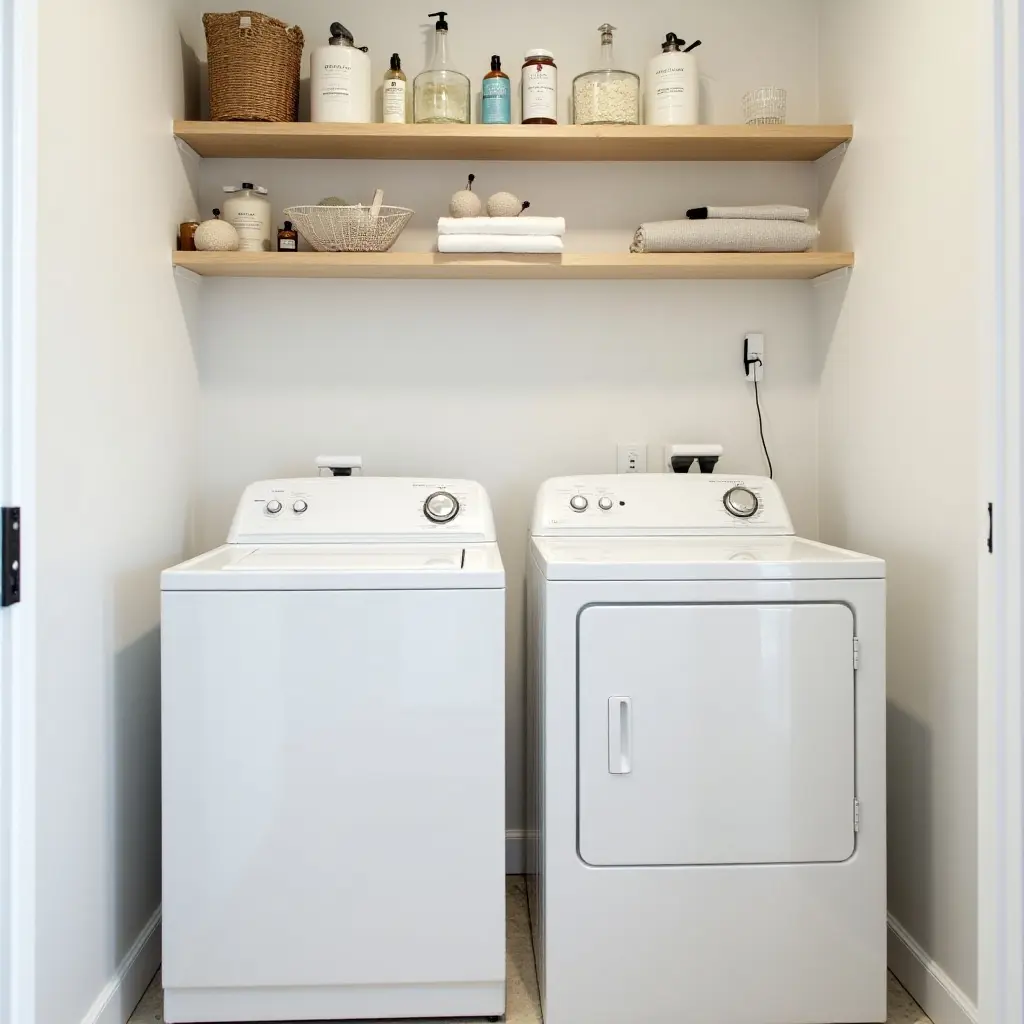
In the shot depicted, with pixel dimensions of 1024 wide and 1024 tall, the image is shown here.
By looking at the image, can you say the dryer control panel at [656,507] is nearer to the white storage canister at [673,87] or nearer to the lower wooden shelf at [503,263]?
the lower wooden shelf at [503,263]

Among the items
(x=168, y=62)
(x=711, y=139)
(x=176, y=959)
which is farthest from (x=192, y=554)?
(x=711, y=139)

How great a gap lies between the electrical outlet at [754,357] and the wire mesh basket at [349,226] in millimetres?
957

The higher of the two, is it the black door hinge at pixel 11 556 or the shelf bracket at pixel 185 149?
the shelf bracket at pixel 185 149

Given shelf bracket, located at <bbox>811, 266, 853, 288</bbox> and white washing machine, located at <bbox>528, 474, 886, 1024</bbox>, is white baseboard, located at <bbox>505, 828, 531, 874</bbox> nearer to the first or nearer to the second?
white washing machine, located at <bbox>528, 474, 886, 1024</bbox>

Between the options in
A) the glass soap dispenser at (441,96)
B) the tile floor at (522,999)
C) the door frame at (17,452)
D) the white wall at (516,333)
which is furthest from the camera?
the white wall at (516,333)

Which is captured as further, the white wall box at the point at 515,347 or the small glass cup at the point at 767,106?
the small glass cup at the point at 767,106

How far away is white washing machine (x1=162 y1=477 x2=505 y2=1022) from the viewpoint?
5.83ft

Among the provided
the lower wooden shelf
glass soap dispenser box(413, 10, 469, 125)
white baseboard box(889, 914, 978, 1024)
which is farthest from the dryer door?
glass soap dispenser box(413, 10, 469, 125)

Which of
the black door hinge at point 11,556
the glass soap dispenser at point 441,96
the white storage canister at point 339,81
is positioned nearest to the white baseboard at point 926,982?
the black door hinge at point 11,556

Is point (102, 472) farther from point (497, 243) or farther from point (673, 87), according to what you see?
point (673, 87)

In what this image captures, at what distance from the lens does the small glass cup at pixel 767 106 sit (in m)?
2.33

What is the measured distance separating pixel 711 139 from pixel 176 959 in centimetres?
213

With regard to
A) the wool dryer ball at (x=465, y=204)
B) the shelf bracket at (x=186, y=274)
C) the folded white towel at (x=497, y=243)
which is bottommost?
the shelf bracket at (x=186, y=274)

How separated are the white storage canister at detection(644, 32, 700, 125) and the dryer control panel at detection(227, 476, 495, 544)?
1.04m
